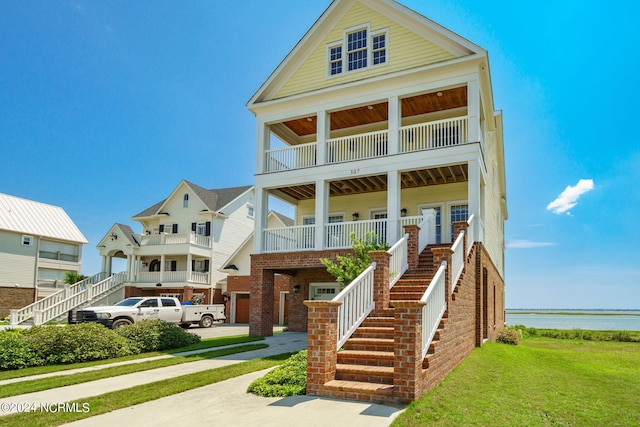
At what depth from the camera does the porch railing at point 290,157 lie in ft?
58.2

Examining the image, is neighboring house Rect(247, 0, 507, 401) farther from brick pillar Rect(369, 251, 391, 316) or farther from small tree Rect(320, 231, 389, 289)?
small tree Rect(320, 231, 389, 289)

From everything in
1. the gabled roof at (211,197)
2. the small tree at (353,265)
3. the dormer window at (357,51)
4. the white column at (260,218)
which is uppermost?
the dormer window at (357,51)

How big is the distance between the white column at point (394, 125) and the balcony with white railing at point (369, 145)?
36 mm

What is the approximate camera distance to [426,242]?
46.7 feet

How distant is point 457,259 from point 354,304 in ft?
10.5

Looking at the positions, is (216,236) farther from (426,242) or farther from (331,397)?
(331,397)

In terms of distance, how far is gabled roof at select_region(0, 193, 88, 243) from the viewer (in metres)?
34.0

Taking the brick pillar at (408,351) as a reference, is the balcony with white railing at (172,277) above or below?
above

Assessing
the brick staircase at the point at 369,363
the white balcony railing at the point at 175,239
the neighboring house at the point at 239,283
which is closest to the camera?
the brick staircase at the point at 369,363

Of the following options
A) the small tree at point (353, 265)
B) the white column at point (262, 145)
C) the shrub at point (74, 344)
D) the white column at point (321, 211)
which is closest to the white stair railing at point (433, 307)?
the small tree at point (353, 265)

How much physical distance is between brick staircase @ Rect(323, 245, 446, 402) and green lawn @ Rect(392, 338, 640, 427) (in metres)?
0.67

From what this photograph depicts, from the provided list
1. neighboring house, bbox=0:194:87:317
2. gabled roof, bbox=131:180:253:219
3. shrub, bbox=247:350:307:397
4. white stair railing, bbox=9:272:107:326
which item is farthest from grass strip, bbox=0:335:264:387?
neighboring house, bbox=0:194:87:317

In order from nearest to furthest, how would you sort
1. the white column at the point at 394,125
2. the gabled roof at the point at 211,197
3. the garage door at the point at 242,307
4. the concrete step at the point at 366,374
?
the concrete step at the point at 366,374
the white column at the point at 394,125
the garage door at the point at 242,307
the gabled roof at the point at 211,197

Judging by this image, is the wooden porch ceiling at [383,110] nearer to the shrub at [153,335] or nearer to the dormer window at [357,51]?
the dormer window at [357,51]
